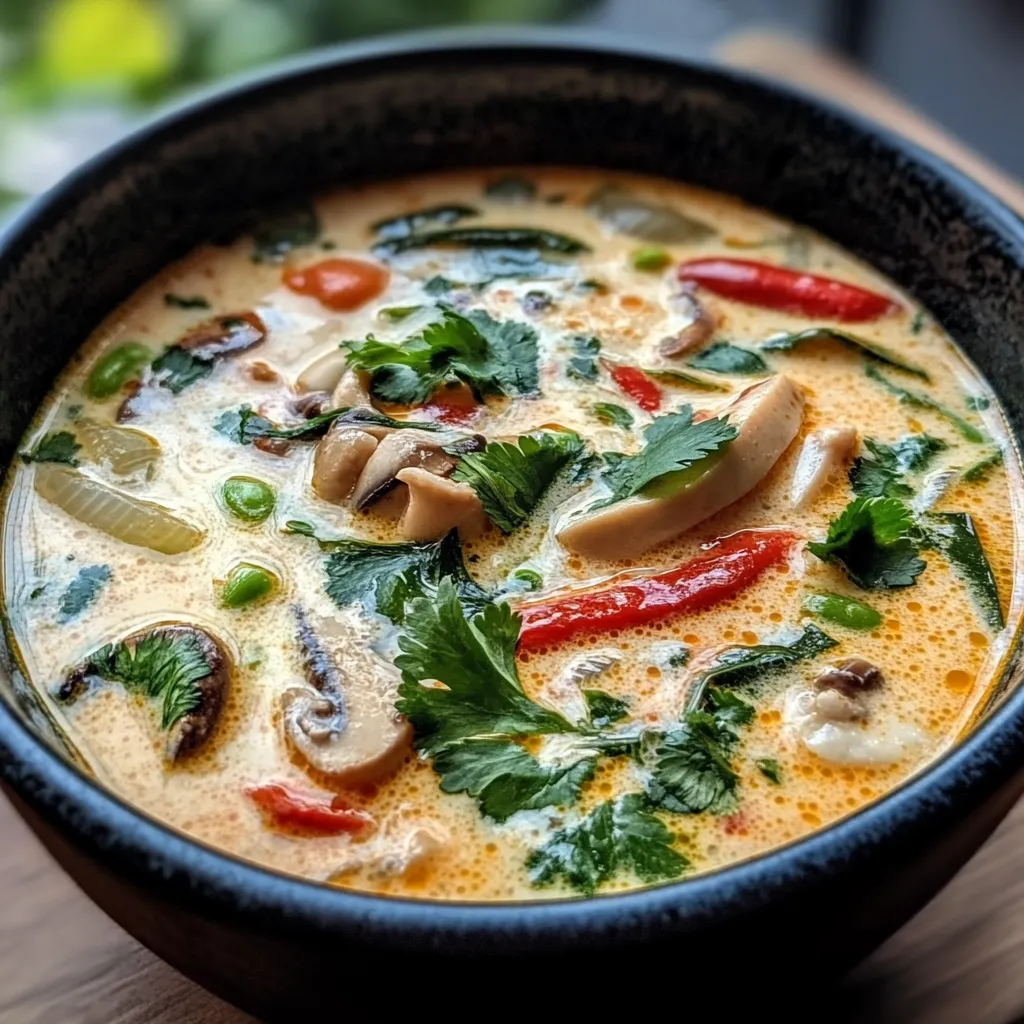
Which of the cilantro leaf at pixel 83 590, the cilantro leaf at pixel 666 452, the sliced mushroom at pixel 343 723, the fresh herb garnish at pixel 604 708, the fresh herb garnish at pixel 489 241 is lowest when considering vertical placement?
the fresh herb garnish at pixel 604 708

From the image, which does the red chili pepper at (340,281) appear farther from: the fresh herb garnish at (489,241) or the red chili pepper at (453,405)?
the red chili pepper at (453,405)

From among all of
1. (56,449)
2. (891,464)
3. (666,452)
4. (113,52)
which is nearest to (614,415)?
(666,452)

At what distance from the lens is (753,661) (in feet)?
5.92

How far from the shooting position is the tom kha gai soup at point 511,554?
164 centimetres

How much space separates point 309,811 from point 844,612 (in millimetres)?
825

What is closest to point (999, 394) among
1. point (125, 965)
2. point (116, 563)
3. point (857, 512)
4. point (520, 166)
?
point (857, 512)

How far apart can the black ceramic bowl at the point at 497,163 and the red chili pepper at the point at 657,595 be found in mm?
401

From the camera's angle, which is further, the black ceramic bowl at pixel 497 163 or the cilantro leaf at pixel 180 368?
the cilantro leaf at pixel 180 368

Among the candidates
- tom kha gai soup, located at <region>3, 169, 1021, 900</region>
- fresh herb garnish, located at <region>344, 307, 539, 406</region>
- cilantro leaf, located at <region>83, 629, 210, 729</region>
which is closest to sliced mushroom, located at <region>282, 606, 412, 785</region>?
tom kha gai soup, located at <region>3, 169, 1021, 900</region>

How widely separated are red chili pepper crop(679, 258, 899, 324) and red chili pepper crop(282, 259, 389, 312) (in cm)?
62

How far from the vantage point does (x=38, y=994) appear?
1777 mm

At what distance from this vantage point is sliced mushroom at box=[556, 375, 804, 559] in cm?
191

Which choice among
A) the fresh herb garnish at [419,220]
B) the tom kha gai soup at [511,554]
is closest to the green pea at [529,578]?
the tom kha gai soup at [511,554]

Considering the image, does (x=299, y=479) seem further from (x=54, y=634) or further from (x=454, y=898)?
(x=454, y=898)
